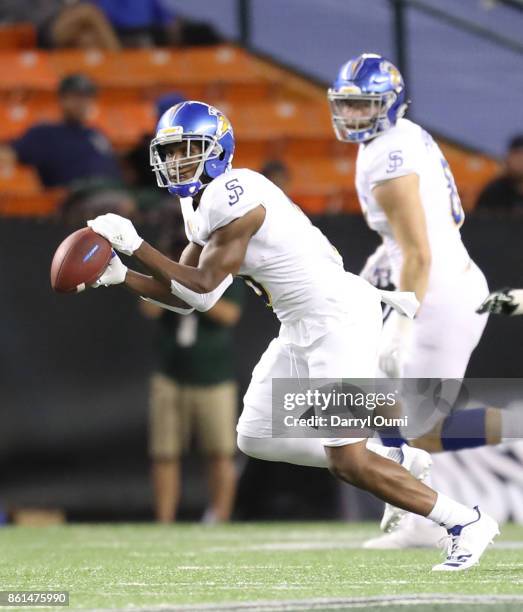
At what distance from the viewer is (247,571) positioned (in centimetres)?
498

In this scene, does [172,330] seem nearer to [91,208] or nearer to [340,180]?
[91,208]

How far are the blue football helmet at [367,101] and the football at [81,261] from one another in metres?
1.65

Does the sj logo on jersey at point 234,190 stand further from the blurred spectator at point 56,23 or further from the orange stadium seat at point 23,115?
the blurred spectator at point 56,23

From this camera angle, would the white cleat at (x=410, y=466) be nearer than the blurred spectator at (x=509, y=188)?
Yes

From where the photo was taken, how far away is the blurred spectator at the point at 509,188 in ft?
27.9

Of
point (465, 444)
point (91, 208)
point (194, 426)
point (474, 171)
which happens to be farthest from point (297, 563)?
point (474, 171)

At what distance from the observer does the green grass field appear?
3.91 meters

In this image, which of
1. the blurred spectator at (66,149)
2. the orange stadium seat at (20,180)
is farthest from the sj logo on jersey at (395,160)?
the orange stadium seat at (20,180)

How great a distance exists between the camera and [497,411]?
5984 mm

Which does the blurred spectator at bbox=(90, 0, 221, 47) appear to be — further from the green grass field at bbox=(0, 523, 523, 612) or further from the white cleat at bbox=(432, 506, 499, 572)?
the white cleat at bbox=(432, 506, 499, 572)

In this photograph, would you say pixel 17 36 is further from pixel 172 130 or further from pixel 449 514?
pixel 449 514

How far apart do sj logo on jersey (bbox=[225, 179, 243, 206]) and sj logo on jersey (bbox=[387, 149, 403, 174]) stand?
1156 millimetres

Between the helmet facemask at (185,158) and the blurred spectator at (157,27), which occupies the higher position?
the blurred spectator at (157,27)

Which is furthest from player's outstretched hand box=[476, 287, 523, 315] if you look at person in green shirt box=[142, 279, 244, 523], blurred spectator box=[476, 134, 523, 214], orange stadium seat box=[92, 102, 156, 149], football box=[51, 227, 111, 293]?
orange stadium seat box=[92, 102, 156, 149]
